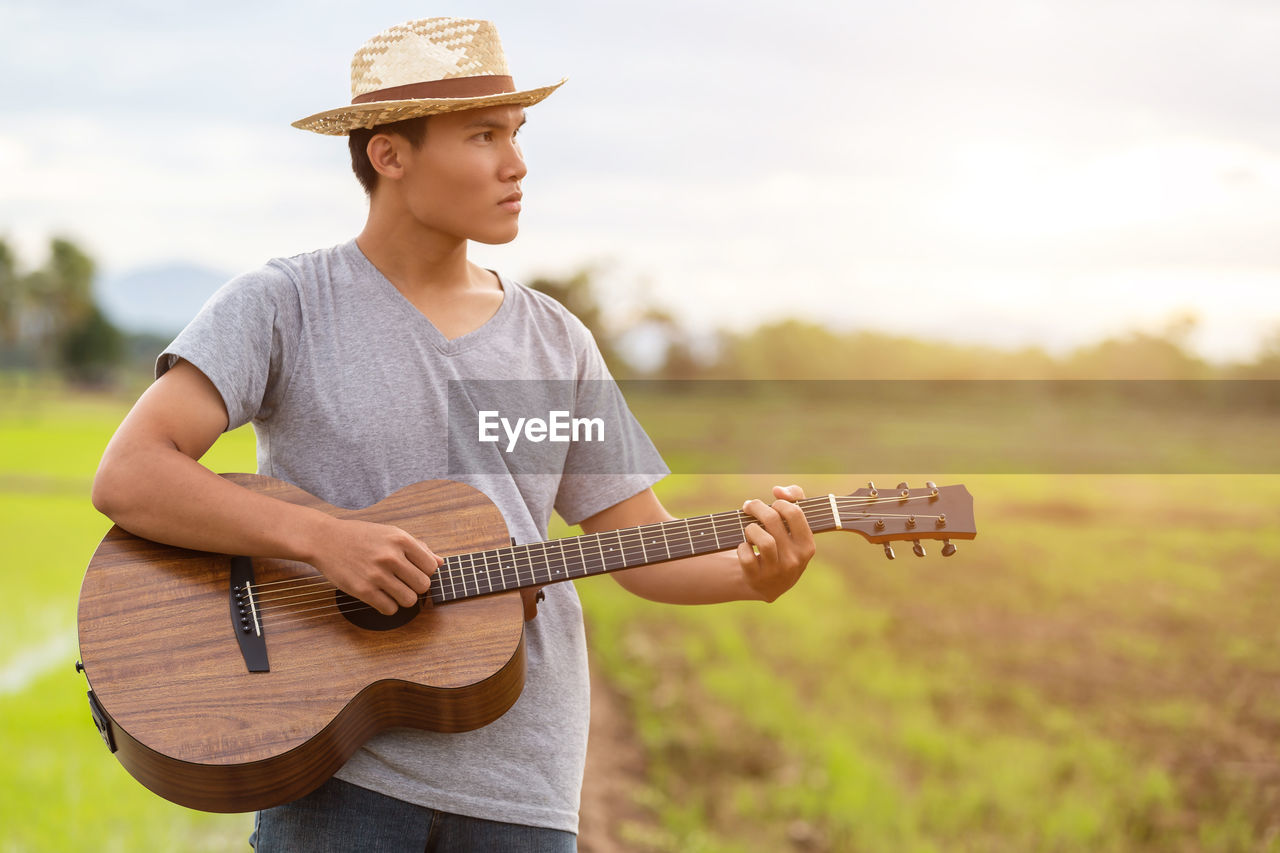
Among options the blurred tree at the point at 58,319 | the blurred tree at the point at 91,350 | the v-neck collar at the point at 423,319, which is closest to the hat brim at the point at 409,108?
the v-neck collar at the point at 423,319

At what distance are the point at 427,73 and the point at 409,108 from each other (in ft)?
0.35

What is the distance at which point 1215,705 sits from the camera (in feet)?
23.2

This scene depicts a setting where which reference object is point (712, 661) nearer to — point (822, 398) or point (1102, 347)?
point (822, 398)

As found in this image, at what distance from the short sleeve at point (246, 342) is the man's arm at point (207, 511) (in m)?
0.05

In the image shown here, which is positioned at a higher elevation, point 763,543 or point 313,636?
point 763,543

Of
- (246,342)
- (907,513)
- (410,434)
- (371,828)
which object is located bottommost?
(371,828)

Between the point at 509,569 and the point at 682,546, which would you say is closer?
the point at 509,569

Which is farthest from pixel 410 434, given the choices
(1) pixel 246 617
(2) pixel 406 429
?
(1) pixel 246 617

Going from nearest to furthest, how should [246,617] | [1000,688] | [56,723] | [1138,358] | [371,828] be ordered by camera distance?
[371,828]
[246,617]
[56,723]
[1000,688]
[1138,358]

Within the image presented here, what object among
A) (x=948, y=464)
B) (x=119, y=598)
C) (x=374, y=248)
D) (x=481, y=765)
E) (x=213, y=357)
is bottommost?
(x=948, y=464)

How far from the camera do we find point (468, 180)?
6.62 ft

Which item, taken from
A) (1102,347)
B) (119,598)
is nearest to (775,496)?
(119,598)

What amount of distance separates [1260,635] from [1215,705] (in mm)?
999

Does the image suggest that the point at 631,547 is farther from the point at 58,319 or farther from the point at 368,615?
the point at 58,319
